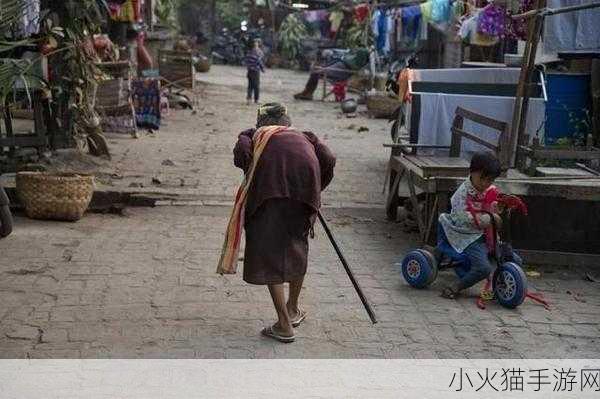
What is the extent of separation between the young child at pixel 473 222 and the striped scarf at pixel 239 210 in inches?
61.0

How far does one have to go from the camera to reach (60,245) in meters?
6.69

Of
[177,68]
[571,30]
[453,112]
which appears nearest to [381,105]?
[177,68]

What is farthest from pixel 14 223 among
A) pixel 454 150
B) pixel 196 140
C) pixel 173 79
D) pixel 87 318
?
pixel 173 79

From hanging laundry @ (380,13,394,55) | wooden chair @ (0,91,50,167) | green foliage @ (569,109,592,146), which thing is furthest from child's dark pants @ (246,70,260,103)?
green foliage @ (569,109,592,146)

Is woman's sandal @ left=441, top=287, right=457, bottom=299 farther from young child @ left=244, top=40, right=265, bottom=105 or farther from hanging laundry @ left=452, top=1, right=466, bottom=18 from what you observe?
young child @ left=244, top=40, right=265, bottom=105

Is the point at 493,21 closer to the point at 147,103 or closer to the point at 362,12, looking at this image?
the point at 147,103

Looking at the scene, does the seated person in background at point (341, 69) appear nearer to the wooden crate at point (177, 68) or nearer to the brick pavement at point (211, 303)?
the wooden crate at point (177, 68)

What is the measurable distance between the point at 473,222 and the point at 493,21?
5665 mm

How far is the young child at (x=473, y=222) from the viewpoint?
17.6ft

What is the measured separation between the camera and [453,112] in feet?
27.8

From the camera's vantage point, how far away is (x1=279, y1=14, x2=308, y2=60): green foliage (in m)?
31.5

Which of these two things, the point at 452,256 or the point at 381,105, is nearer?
the point at 452,256
